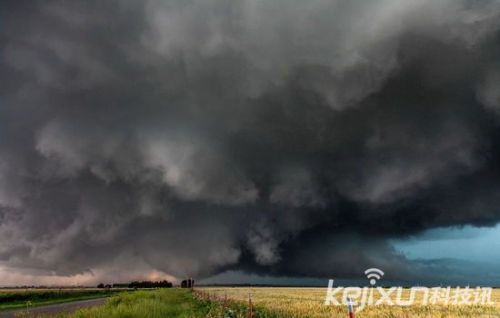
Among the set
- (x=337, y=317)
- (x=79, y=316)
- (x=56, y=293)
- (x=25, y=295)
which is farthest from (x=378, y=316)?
(x=56, y=293)

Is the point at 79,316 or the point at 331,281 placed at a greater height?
the point at 331,281

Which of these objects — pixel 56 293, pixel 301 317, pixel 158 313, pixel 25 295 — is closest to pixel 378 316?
pixel 301 317

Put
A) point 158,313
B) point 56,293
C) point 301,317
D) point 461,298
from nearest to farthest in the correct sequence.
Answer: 1. point 301,317
2. point 158,313
3. point 461,298
4. point 56,293

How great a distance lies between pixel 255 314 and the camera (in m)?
24.3

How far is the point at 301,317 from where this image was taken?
2123cm

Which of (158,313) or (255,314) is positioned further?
(158,313)

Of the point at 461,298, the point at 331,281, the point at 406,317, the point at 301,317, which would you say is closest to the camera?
the point at 406,317

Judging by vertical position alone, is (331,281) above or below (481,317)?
above

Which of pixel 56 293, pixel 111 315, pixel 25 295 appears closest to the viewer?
pixel 111 315

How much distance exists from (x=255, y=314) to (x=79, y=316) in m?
9.43

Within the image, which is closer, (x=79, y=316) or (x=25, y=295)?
(x=79, y=316)

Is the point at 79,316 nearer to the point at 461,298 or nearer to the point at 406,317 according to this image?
the point at 406,317

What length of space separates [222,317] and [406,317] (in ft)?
30.2

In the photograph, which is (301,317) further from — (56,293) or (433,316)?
(56,293)
